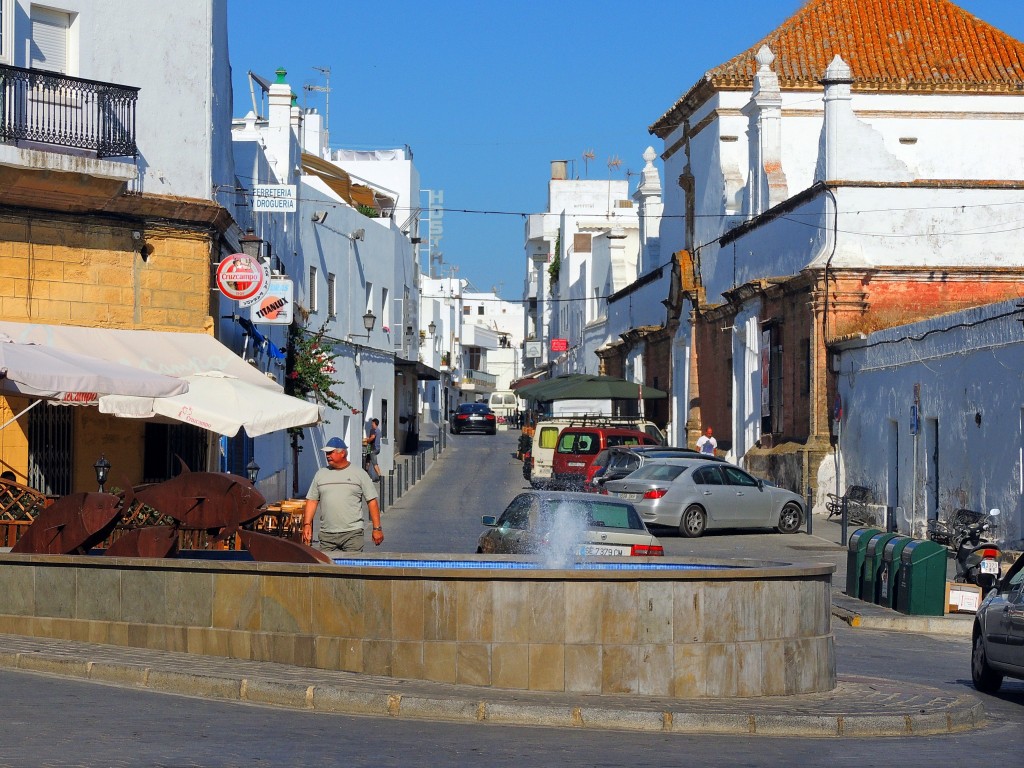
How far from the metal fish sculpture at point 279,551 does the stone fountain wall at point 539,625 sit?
1.89 ft

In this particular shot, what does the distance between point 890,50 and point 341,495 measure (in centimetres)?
3284

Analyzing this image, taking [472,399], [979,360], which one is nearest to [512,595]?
[979,360]

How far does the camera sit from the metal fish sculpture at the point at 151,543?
12727 mm

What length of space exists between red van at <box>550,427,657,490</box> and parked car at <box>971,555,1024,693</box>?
20.2 m

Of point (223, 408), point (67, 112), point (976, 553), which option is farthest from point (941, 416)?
point (67, 112)

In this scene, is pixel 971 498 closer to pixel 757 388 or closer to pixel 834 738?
pixel 757 388

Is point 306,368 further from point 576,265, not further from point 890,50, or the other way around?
point 576,265

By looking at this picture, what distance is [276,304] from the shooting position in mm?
24547

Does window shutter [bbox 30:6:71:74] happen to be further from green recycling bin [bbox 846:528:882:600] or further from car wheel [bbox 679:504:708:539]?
car wheel [bbox 679:504:708:539]

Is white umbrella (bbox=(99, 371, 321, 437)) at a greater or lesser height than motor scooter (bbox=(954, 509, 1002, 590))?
greater

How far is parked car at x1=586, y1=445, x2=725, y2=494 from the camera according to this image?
94.1 feet

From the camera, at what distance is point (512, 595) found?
10547 millimetres

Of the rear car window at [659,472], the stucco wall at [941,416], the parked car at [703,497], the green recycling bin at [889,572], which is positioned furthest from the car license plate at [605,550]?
the rear car window at [659,472]

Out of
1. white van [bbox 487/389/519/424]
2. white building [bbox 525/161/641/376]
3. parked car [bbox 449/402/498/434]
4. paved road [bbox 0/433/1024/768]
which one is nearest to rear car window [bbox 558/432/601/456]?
paved road [bbox 0/433/1024/768]
